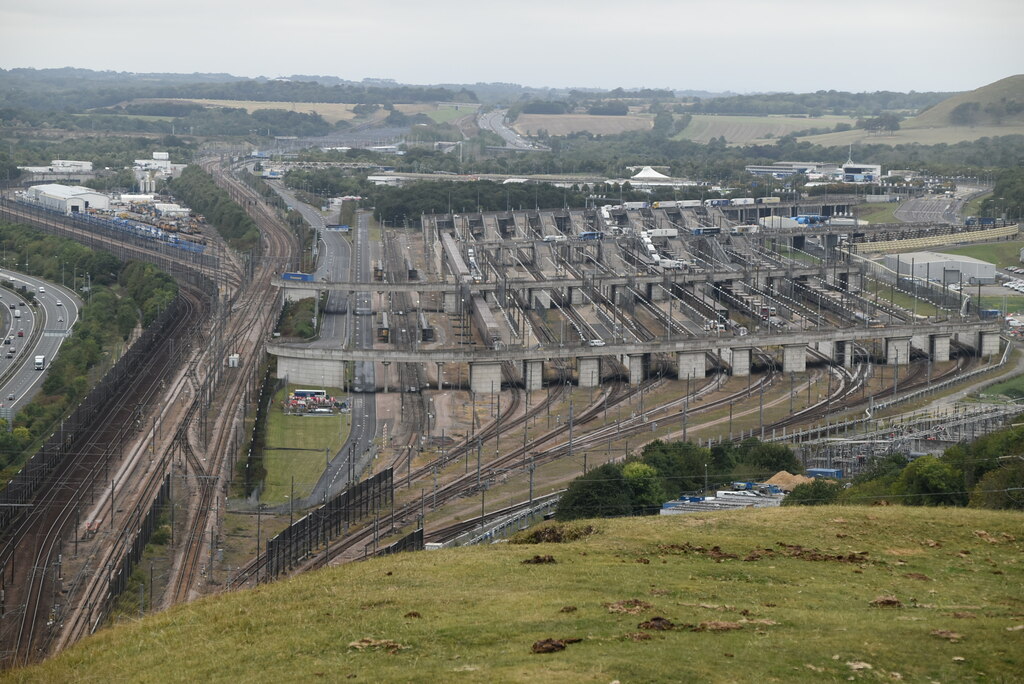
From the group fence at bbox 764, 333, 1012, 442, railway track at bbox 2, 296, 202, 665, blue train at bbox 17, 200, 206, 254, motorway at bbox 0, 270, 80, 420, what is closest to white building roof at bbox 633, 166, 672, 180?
blue train at bbox 17, 200, 206, 254

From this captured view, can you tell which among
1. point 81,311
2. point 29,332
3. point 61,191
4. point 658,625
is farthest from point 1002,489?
point 61,191

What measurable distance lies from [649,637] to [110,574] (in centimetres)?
1635

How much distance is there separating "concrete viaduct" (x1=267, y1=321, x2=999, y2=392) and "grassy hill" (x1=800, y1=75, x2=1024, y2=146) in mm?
111047

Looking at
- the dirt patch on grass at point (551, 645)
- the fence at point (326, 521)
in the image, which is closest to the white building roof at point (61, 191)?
the fence at point (326, 521)

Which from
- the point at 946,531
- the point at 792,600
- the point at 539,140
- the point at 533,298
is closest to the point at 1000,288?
the point at 533,298

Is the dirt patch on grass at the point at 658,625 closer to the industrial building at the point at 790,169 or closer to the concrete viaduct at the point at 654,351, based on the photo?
the concrete viaduct at the point at 654,351

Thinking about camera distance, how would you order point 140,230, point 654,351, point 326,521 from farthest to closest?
1. point 140,230
2. point 654,351
3. point 326,521

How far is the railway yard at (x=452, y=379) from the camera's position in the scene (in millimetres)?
32156

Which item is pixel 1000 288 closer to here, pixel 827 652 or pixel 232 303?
pixel 232 303

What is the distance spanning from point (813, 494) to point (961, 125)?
484ft

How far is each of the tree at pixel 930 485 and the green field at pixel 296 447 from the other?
14.7 metres

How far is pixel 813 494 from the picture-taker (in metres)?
30.8

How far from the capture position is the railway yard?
32.2 meters

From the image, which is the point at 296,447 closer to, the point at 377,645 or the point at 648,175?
the point at 377,645
